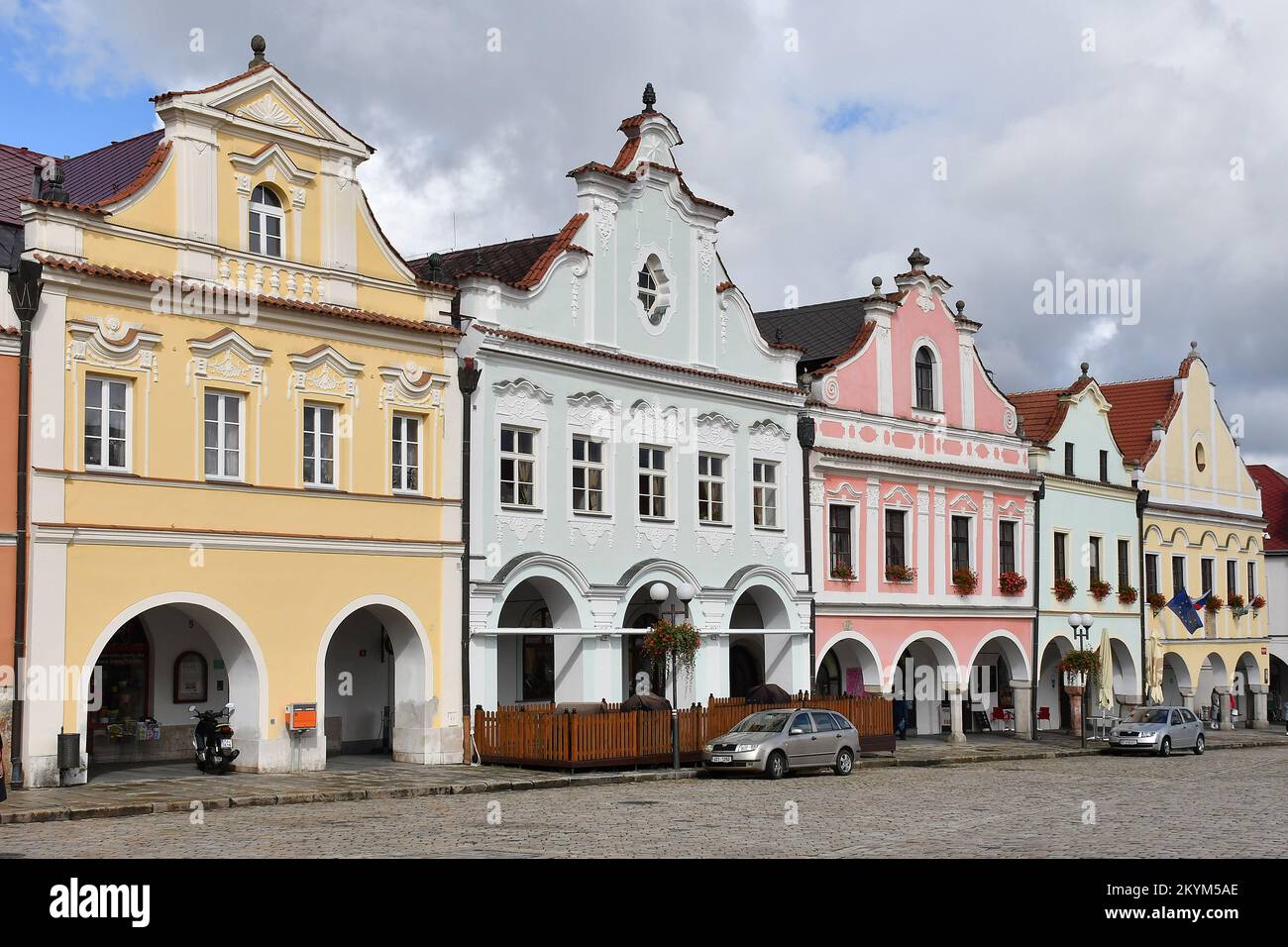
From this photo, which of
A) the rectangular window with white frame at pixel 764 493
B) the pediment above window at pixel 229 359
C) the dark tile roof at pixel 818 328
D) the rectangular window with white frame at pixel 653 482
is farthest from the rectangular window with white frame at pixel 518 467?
the dark tile roof at pixel 818 328

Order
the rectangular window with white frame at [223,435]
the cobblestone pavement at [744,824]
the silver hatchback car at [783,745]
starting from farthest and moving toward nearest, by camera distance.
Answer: the silver hatchback car at [783,745] → the rectangular window with white frame at [223,435] → the cobblestone pavement at [744,824]

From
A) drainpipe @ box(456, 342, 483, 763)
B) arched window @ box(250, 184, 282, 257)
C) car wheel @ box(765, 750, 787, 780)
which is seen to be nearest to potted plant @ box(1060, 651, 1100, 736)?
car wheel @ box(765, 750, 787, 780)

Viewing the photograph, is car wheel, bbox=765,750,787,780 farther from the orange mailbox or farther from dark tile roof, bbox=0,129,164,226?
dark tile roof, bbox=0,129,164,226

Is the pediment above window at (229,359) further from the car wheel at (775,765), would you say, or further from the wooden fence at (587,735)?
the car wheel at (775,765)

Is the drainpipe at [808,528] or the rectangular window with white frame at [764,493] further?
the drainpipe at [808,528]

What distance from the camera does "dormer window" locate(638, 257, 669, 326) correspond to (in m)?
36.4

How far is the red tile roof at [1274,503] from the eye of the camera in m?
68.3

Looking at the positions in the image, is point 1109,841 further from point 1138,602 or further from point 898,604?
point 1138,602

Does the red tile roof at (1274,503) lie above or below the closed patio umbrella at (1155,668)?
above

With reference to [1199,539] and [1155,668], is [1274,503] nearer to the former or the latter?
[1199,539]

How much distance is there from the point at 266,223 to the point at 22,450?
20.7ft

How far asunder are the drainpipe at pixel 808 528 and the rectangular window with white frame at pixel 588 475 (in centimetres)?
705

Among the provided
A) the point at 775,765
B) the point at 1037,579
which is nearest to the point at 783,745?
the point at 775,765

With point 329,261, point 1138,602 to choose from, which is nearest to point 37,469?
point 329,261
